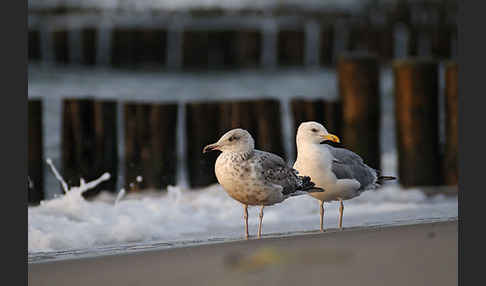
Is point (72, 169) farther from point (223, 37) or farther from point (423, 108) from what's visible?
point (223, 37)

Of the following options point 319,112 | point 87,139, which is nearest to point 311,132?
point 319,112

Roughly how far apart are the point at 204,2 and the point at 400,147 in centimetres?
1118

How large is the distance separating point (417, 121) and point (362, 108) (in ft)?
1.59

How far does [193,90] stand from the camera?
14125 mm

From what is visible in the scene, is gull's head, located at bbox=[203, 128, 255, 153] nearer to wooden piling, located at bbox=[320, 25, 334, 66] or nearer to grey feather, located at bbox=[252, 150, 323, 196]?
grey feather, located at bbox=[252, 150, 323, 196]

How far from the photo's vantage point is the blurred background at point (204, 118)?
5.23 meters

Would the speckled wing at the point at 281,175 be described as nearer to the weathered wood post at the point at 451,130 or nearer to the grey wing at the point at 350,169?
the grey wing at the point at 350,169

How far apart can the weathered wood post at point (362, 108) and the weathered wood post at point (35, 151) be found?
2.57 metres

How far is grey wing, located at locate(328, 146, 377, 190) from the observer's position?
11.5 ft

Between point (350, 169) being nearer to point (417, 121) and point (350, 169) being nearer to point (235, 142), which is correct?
point (235, 142)

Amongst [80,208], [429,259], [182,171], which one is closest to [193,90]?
[182,171]

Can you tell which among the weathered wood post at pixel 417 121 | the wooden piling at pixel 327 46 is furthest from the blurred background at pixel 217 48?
the weathered wood post at pixel 417 121

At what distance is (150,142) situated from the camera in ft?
22.0

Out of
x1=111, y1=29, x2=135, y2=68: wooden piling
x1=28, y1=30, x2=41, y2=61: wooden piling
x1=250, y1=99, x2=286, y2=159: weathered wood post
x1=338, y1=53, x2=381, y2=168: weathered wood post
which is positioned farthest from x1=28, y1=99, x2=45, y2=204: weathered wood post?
x1=28, y1=30, x2=41, y2=61: wooden piling
